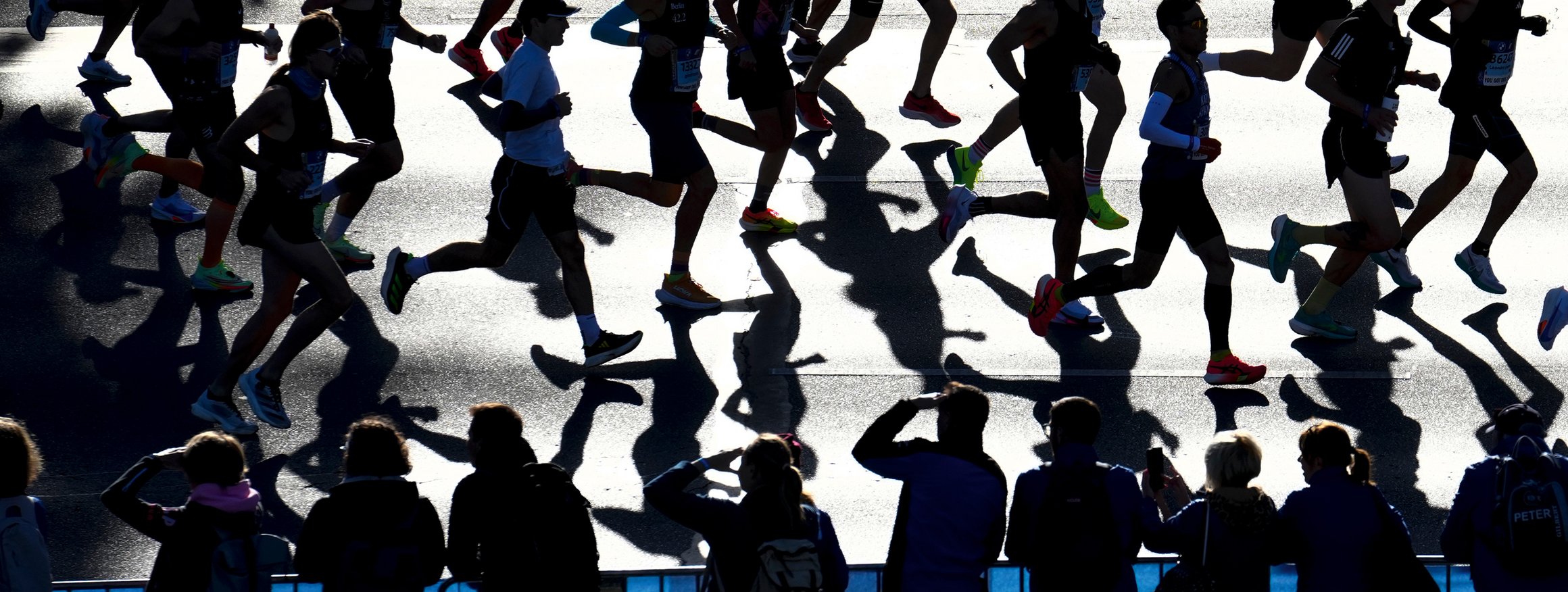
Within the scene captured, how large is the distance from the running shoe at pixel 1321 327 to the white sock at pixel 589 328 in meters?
3.60

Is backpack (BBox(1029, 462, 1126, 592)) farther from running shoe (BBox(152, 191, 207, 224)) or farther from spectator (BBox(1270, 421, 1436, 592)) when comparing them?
running shoe (BBox(152, 191, 207, 224))

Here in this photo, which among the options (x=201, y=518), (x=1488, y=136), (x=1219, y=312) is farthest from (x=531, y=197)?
(x=1488, y=136)

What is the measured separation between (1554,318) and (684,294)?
175 inches

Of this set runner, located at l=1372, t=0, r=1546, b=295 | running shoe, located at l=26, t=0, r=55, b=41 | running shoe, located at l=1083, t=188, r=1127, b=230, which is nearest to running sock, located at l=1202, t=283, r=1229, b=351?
runner, located at l=1372, t=0, r=1546, b=295

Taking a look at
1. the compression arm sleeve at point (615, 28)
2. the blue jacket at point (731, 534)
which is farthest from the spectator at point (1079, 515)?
the compression arm sleeve at point (615, 28)

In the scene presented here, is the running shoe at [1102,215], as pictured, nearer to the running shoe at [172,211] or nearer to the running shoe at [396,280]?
the running shoe at [396,280]

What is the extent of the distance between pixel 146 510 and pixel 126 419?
3.17 meters

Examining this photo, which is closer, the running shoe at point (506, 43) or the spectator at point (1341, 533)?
the spectator at point (1341, 533)

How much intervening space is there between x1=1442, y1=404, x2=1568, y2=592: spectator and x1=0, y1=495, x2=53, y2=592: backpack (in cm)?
427

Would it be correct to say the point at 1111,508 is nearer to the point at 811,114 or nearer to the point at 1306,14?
the point at 811,114

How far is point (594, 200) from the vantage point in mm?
10625

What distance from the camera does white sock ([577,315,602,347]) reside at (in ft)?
27.9

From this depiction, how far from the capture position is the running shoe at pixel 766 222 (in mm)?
10148

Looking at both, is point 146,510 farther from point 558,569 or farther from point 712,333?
point 712,333
